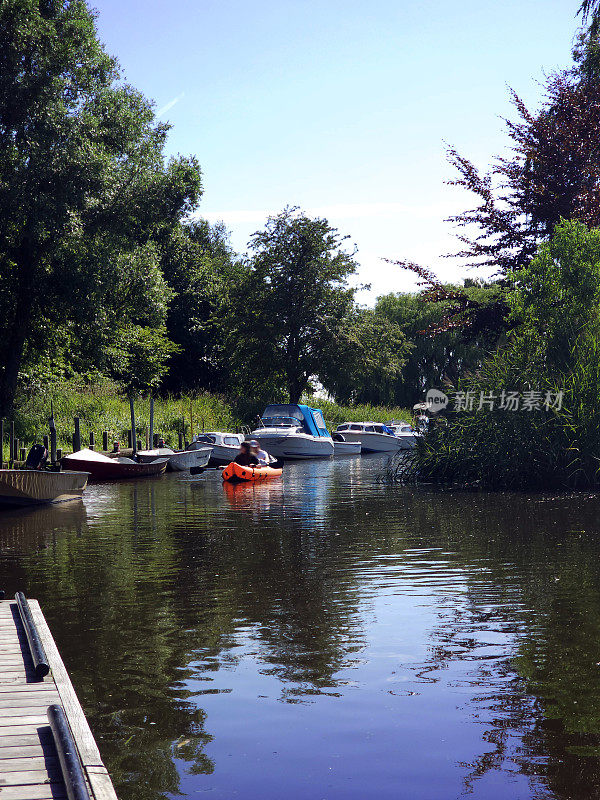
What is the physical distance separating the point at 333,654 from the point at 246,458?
21.8m

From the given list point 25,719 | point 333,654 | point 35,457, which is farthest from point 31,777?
point 35,457

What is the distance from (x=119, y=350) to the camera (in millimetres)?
35250

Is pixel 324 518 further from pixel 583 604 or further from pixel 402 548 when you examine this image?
pixel 583 604

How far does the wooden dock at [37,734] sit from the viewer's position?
13.9 ft

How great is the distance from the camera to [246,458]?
96.5 feet

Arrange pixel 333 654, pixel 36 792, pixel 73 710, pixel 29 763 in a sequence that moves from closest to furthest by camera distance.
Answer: pixel 36 792 < pixel 29 763 < pixel 73 710 < pixel 333 654

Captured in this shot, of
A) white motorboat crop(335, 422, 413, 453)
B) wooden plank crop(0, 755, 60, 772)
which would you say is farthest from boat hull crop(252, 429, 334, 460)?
wooden plank crop(0, 755, 60, 772)

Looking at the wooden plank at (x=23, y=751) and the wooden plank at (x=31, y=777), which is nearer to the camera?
the wooden plank at (x=31, y=777)

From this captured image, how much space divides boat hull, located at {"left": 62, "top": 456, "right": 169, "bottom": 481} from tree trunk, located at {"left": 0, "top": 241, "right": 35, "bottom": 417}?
4.11m

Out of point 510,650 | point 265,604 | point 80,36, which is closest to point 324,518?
point 265,604

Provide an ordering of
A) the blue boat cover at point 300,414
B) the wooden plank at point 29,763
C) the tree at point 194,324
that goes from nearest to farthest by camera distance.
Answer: the wooden plank at point 29,763, the blue boat cover at point 300,414, the tree at point 194,324

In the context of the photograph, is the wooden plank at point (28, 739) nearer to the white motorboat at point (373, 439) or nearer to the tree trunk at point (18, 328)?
the tree trunk at point (18, 328)

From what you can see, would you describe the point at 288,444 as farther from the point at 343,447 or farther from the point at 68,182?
the point at 68,182

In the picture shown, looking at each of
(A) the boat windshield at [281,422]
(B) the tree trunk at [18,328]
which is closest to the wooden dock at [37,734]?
(B) the tree trunk at [18,328]
